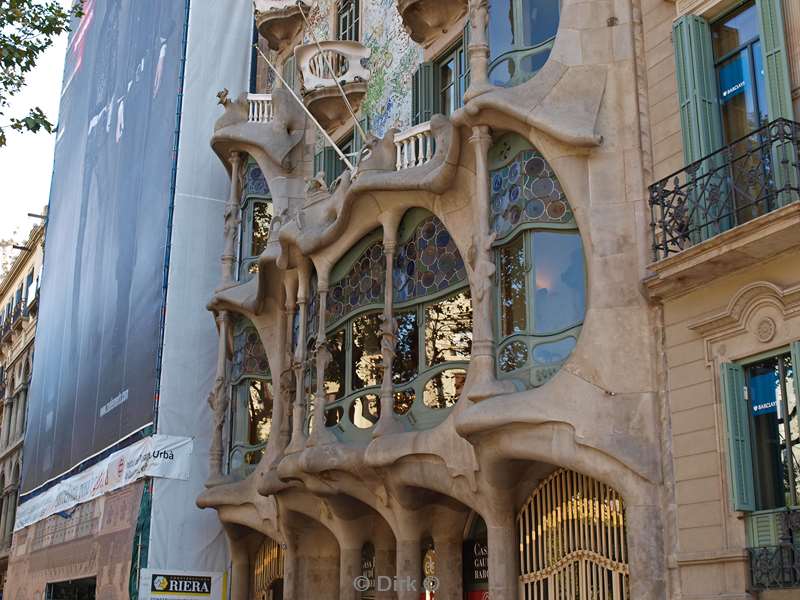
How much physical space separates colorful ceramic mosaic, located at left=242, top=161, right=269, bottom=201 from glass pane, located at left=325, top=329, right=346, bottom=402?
608 cm

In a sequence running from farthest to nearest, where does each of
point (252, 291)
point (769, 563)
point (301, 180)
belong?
point (301, 180) → point (252, 291) → point (769, 563)

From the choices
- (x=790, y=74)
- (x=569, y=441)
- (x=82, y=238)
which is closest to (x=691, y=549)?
Result: (x=569, y=441)

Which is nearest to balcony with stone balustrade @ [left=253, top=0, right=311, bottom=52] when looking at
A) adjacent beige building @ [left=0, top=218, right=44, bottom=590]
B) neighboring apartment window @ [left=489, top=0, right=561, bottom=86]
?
neighboring apartment window @ [left=489, top=0, right=561, bottom=86]

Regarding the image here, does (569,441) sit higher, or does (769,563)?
(569,441)

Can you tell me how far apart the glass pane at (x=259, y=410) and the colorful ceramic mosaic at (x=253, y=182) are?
166 inches

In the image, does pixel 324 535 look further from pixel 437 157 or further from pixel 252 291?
pixel 437 157

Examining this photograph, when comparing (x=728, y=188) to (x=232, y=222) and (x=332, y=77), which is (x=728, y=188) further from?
(x=232, y=222)

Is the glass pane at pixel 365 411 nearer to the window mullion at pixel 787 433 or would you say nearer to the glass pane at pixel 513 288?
the glass pane at pixel 513 288

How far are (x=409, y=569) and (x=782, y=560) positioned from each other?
22.4 feet

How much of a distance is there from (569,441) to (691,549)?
185cm

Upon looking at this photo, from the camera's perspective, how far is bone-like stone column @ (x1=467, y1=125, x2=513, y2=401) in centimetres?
1327

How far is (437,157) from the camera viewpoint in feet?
51.3

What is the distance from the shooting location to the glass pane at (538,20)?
14.3 metres

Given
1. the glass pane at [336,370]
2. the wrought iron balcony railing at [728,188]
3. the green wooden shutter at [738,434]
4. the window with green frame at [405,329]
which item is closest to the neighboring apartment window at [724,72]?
the wrought iron balcony railing at [728,188]
